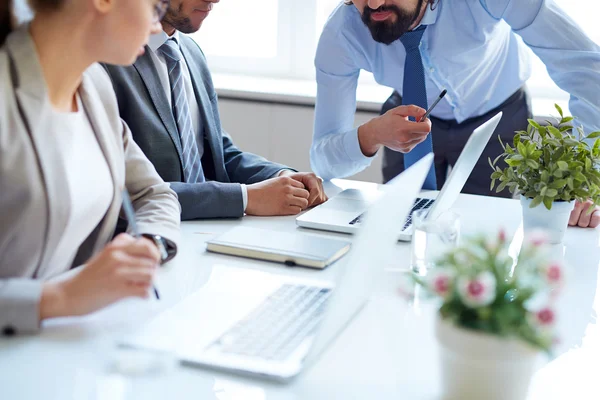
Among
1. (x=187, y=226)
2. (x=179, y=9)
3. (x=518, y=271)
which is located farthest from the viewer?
(x=179, y=9)

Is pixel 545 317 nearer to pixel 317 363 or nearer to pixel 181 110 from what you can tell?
pixel 317 363

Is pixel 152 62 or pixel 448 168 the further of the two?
pixel 448 168

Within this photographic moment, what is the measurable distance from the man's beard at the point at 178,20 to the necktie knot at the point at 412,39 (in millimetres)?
621

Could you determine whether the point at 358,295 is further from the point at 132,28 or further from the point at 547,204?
the point at 547,204

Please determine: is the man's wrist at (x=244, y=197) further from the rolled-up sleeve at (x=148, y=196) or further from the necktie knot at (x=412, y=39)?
the necktie knot at (x=412, y=39)

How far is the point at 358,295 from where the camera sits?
0.96m

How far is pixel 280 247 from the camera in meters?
1.37

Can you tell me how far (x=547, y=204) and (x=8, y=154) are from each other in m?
1.02

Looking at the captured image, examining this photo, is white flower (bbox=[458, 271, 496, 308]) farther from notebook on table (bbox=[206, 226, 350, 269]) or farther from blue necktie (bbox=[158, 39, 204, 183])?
blue necktie (bbox=[158, 39, 204, 183])

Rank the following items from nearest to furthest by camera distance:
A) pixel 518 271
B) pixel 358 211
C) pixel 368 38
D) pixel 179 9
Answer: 1. pixel 518 271
2. pixel 358 211
3. pixel 179 9
4. pixel 368 38

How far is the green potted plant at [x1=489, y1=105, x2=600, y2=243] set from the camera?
1426 millimetres

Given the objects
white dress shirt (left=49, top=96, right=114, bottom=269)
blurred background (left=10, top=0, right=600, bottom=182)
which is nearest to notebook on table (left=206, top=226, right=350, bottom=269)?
white dress shirt (left=49, top=96, right=114, bottom=269)

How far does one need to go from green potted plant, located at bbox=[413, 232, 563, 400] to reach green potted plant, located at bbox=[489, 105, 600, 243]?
2.13ft

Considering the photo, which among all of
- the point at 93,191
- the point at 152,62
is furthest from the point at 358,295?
the point at 152,62
